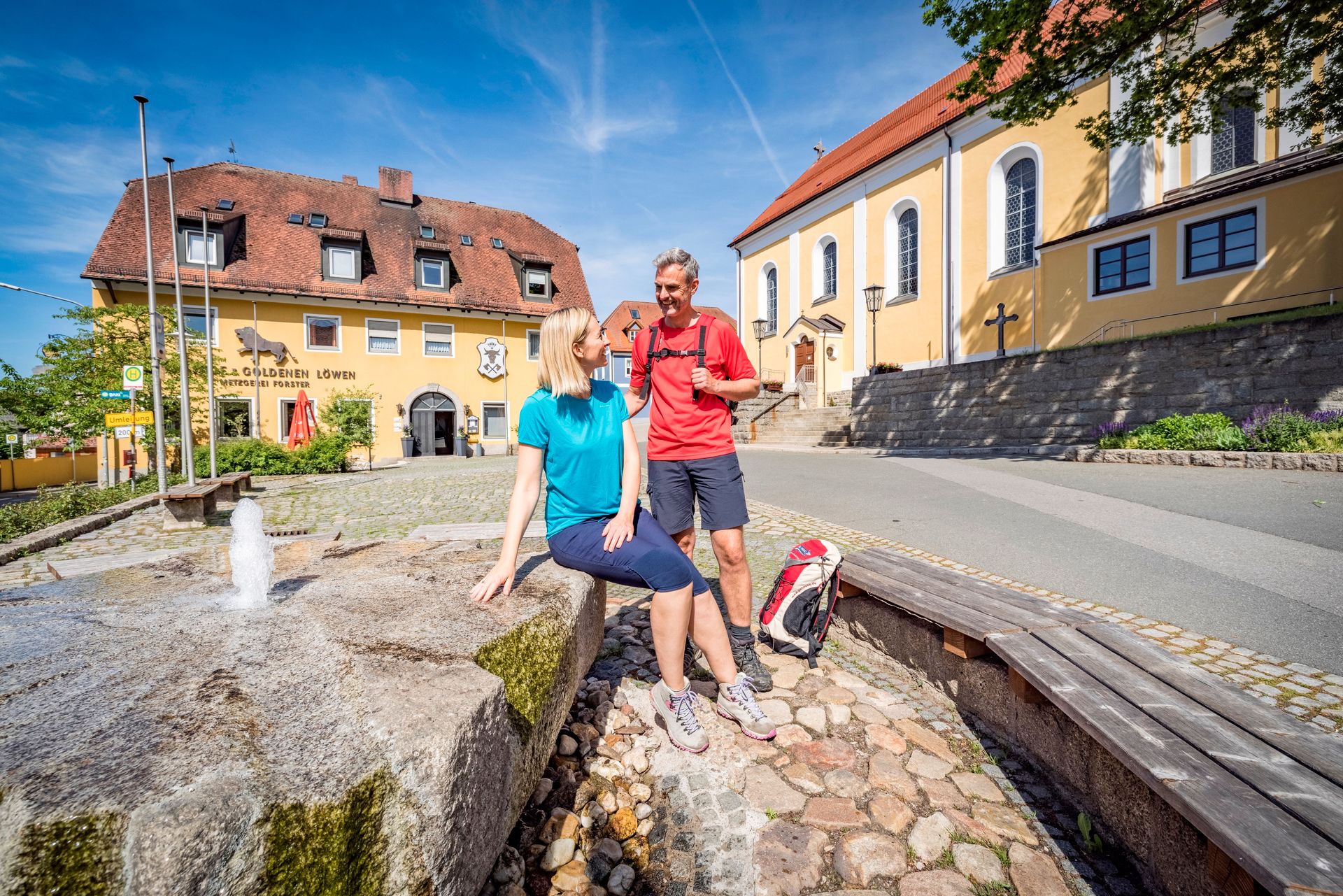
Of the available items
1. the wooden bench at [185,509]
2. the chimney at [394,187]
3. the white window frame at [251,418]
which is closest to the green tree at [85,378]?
the white window frame at [251,418]

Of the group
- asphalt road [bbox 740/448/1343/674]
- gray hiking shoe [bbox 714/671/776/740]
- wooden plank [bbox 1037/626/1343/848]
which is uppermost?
wooden plank [bbox 1037/626/1343/848]

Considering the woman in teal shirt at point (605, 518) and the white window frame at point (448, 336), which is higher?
the white window frame at point (448, 336)

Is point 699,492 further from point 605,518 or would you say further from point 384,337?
point 384,337

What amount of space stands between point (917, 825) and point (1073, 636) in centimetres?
96

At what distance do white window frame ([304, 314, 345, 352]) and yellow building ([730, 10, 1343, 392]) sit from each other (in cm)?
1956

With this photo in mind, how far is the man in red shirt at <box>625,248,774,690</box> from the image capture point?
2.86 m

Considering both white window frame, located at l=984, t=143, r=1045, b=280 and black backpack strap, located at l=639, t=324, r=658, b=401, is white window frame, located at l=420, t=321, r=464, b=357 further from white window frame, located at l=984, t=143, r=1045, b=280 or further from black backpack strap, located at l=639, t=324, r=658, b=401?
black backpack strap, located at l=639, t=324, r=658, b=401

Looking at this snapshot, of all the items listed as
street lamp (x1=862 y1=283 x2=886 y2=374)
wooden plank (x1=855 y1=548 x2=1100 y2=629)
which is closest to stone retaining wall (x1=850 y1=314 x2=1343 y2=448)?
street lamp (x1=862 y1=283 x2=886 y2=374)

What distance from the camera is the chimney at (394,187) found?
26.3 metres

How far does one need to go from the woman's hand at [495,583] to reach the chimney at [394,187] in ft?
96.2

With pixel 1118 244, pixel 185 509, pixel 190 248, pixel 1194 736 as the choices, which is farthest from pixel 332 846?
pixel 190 248

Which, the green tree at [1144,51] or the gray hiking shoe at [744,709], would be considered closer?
the gray hiking shoe at [744,709]

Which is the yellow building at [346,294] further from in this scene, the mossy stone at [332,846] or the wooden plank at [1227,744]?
the wooden plank at [1227,744]

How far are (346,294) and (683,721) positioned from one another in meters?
25.2
